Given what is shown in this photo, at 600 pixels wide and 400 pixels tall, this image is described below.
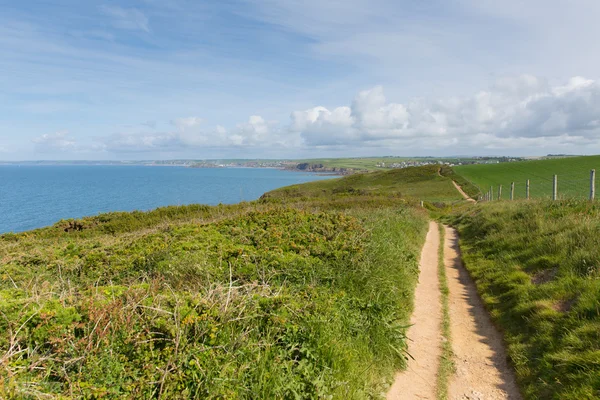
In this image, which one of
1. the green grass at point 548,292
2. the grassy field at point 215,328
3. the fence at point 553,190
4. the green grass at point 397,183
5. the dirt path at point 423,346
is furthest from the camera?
the green grass at point 397,183

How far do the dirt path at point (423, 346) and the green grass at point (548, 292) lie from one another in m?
1.19

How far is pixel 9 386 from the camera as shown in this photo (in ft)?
10.1

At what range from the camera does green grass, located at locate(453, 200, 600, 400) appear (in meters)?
5.09

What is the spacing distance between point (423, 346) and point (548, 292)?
3016 millimetres

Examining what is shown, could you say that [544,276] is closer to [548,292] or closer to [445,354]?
[548,292]

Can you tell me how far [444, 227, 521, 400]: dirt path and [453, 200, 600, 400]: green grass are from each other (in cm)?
21

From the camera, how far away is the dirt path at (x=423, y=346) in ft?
17.5

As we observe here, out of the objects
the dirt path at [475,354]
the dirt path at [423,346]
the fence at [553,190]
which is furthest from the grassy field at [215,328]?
the fence at [553,190]

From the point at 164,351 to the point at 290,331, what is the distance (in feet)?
5.69

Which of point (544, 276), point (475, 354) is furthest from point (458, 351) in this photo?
point (544, 276)

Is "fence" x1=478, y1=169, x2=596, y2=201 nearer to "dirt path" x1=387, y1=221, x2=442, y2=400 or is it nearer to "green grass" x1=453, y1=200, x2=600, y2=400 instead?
"green grass" x1=453, y1=200, x2=600, y2=400

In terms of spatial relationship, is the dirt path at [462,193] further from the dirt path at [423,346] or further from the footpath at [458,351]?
the footpath at [458,351]

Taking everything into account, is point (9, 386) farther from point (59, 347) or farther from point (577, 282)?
point (577, 282)

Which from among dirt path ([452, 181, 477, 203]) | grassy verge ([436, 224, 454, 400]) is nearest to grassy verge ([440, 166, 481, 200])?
dirt path ([452, 181, 477, 203])
